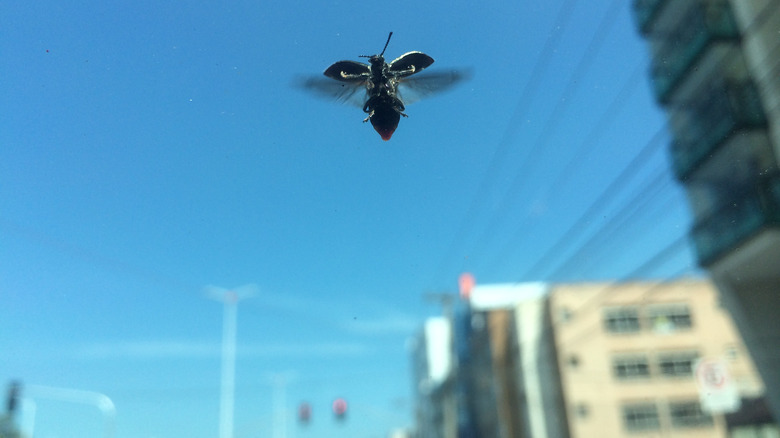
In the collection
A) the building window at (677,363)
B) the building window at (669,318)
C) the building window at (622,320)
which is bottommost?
the building window at (677,363)

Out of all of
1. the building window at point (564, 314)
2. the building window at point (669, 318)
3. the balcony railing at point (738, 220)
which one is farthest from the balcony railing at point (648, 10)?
the building window at point (564, 314)

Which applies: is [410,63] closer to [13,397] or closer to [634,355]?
[13,397]

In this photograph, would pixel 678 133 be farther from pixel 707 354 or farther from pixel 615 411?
pixel 615 411

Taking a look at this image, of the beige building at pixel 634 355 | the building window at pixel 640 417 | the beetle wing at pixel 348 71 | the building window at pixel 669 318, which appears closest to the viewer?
the beetle wing at pixel 348 71

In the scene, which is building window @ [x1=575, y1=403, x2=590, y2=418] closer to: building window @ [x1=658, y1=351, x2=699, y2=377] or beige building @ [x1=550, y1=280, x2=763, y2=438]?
beige building @ [x1=550, y1=280, x2=763, y2=438]

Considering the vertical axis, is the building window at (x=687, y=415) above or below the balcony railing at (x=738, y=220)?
below

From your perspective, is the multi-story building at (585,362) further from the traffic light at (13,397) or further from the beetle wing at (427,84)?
the beetle wing at (427,84)
